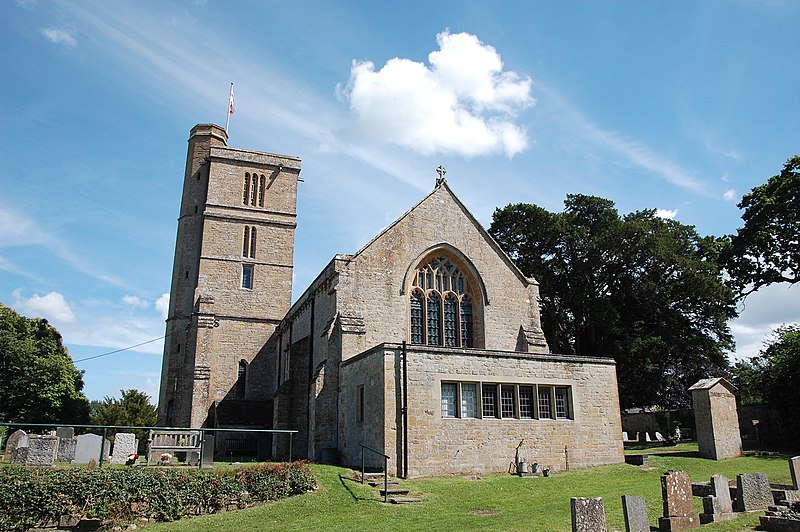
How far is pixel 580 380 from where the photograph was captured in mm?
22578

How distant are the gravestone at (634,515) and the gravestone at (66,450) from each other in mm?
18278

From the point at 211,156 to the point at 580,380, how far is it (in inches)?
1140

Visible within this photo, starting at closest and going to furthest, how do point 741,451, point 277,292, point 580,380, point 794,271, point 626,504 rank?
point 626,504 < point 580,380 < point 741,451 < point 794,271 < point 277,292

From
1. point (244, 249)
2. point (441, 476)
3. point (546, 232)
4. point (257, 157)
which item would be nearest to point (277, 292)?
point (244, 249)

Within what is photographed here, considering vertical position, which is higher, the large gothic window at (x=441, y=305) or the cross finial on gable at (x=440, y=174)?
the cross finial on gable at (x=440, y=174)

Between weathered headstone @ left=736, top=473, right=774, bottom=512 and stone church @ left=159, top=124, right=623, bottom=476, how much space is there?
855 cm

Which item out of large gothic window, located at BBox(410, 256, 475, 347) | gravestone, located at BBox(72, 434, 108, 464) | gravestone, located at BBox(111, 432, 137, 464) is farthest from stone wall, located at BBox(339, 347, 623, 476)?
gravestone, located at BBox(72, 434, 108, 464)

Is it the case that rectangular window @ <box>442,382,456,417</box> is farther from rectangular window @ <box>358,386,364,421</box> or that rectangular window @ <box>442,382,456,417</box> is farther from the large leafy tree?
the large leafy tree

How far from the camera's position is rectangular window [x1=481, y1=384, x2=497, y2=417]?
21.0 meters

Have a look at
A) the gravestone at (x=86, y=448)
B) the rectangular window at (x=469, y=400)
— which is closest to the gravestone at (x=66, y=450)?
the gravestone at (x=86, y=448)

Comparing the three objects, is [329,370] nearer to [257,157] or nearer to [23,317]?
[257,157]

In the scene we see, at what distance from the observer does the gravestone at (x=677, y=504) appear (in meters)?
11.7

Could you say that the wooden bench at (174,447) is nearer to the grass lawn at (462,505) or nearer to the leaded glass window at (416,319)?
the grass lawn at (462,505)

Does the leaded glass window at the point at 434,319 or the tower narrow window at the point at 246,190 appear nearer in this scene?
the leaded glass window at the point at 434,319
